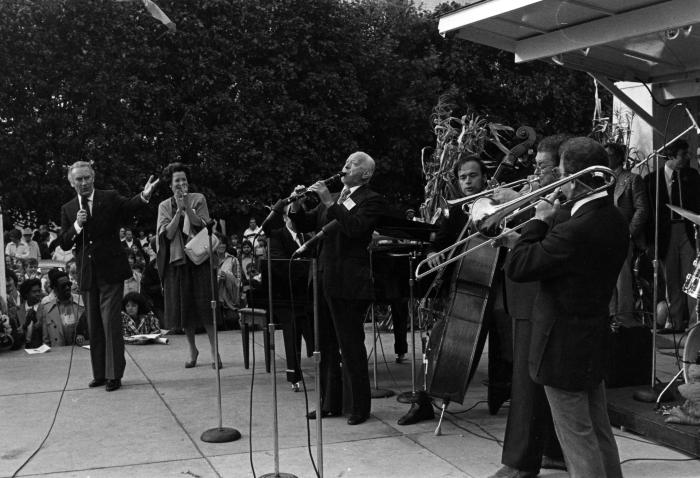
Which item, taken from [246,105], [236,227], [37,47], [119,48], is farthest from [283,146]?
[37,47]

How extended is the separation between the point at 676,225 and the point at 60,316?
6.96 m

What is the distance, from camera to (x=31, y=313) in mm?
9422

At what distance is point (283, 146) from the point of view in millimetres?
19938

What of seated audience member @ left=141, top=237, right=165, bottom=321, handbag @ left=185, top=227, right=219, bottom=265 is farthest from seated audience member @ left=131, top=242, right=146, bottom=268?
handbag @ left=185, top=227, right=219, bottom=265

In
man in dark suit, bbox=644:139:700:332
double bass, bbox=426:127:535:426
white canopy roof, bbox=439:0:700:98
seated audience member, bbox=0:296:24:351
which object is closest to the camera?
double bass, bbox=426:127:535:426

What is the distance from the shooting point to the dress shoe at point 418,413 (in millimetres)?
5691

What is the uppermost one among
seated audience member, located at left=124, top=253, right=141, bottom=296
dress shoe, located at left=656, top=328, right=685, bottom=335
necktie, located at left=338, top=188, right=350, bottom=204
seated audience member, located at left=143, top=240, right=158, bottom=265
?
necktie, located at left=338, top=188, right=350, bottom=204

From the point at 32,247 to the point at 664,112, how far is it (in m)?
12.3

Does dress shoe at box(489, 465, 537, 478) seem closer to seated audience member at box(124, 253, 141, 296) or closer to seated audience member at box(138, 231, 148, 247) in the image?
seated audience member at box(124, 253, 141, 296)

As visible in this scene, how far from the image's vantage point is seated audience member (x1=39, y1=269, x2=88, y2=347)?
9336mm

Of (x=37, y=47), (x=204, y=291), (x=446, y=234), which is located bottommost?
(x=204, y=291)

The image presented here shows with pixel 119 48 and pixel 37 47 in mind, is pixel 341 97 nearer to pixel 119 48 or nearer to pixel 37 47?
pixel 119 48

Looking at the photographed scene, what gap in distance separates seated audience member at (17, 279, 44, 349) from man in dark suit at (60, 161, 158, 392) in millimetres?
2407

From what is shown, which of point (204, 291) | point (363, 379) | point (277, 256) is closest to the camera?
point (363, 379)
